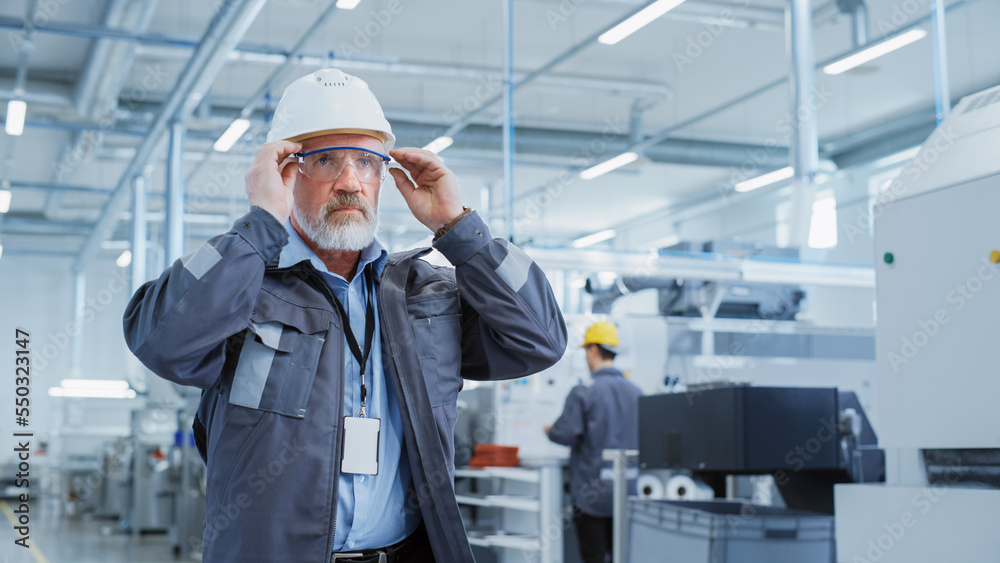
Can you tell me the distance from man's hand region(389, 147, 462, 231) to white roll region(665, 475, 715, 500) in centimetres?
359

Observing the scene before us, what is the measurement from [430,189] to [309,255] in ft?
0.75

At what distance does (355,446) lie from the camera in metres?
1.38

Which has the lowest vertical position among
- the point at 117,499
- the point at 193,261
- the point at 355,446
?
the point at 117,499

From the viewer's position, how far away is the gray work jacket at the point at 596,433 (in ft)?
16.4

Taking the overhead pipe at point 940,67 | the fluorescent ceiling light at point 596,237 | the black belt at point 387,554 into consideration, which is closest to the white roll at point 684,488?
the overhead pipe at point 940,67

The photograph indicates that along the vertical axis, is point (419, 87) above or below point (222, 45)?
above

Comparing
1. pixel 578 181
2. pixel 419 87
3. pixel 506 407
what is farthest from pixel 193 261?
pixel 578 181

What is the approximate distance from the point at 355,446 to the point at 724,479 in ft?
10.2

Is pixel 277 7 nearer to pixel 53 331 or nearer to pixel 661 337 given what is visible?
pixel 661 337
